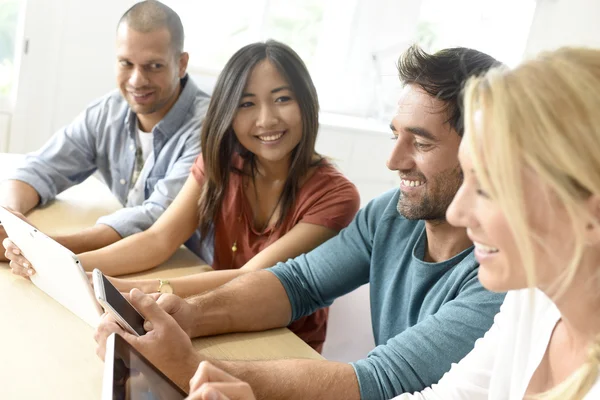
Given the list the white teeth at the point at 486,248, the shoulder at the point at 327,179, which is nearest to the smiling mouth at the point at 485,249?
the white teeth at the point at 486,248

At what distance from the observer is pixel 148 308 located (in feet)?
3.55

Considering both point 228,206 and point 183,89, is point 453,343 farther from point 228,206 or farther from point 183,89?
point 183,89

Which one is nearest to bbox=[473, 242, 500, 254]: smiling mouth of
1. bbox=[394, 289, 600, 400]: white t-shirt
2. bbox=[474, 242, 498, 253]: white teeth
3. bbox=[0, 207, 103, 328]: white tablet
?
bbox=[474, 242, 498, 253]: white teeth

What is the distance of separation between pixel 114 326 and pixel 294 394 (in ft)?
0.98

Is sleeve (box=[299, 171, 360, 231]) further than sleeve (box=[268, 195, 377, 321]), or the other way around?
sleeve (box=[299, 171, 360, 231])

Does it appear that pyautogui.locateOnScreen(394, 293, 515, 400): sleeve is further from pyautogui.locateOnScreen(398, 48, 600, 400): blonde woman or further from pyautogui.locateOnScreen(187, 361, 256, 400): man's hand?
pyautogui.locateOnScreen(187, 361, 256, 400): man's hand

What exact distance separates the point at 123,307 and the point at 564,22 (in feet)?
13.0

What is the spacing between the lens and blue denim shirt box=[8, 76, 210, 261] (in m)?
1.92

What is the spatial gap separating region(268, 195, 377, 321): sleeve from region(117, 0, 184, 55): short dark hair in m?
0.97

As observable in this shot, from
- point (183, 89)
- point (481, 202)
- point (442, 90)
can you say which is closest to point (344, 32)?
point (183, 89)

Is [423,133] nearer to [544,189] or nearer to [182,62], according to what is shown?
[544,189]

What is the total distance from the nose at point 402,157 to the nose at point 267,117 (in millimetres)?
479

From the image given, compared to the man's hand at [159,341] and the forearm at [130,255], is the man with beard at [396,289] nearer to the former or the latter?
the man's hand at [159,341]

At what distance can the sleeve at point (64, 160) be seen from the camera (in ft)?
6.36
